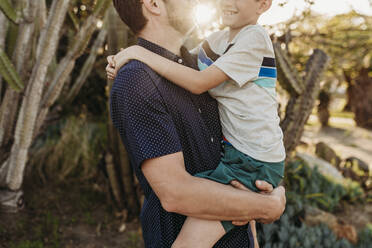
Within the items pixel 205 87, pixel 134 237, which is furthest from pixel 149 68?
pixel 134 237

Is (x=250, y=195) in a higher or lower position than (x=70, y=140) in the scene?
A: higher

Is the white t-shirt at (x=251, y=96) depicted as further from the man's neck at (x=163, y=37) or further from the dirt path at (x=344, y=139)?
the dirt path at (x=344, y=139)

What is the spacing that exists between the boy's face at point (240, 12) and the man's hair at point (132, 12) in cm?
44

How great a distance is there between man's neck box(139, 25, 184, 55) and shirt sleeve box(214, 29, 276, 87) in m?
0.29

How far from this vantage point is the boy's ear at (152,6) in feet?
4.76

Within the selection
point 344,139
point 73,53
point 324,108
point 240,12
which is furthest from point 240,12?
point 324,108

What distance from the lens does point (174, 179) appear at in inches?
47.2

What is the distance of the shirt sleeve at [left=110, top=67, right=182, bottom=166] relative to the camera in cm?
119

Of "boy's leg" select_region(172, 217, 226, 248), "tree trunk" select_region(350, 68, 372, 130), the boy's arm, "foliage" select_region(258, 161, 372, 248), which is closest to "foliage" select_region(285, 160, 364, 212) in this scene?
"foliage" select_region(258, 161, 372, 248)

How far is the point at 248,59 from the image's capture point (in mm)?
1440

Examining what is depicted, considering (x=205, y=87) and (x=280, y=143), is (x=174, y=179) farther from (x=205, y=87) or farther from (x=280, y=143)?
(x=280, y=143)

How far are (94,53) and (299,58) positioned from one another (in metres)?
4.89

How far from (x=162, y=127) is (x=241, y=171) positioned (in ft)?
1.50

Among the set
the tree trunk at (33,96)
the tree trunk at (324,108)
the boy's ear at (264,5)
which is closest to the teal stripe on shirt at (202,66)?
the boy's ear at (264,5)
